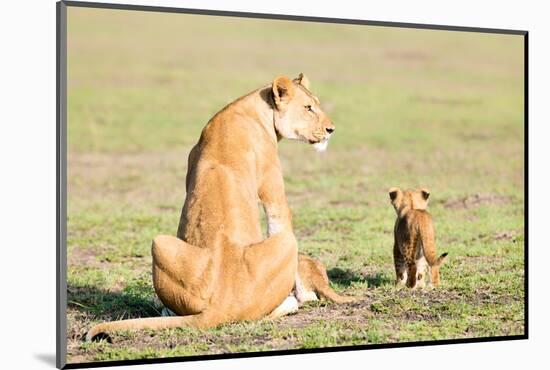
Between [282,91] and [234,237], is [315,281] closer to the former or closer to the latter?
[234,237]

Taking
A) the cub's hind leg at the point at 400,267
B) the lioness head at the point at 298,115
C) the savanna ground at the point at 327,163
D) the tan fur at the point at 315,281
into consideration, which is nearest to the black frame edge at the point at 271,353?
the savanna ground at the point at 327,163

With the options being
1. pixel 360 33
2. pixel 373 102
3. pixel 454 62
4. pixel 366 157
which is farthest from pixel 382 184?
pixel 360 33

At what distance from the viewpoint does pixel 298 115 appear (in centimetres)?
895

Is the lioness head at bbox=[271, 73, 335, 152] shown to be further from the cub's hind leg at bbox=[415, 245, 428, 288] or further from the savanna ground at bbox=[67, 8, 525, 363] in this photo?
the savanna ground at bbox=[67, 8, 525, 363]

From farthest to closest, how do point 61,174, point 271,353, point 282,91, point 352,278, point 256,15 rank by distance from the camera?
point 352,278 → point 282,91 → point 256,15 → point 271,353 → point 61,174

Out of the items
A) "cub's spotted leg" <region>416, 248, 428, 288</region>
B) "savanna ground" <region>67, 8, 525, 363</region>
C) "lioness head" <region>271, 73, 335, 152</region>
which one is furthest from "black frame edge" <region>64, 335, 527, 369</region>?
"lioness head" <region>271, 73, 335, 152</region>

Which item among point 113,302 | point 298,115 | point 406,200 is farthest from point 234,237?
point 406,200

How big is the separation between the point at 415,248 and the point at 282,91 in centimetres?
176

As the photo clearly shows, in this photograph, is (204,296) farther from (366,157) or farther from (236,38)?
(236,38)

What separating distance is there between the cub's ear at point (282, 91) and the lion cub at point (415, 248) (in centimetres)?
150

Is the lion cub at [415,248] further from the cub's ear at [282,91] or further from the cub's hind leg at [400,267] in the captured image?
the cub's ear at [282,91]

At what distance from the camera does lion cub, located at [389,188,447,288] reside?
362 inches

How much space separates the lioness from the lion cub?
0.83 meters

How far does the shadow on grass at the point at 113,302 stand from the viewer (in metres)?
8.84
